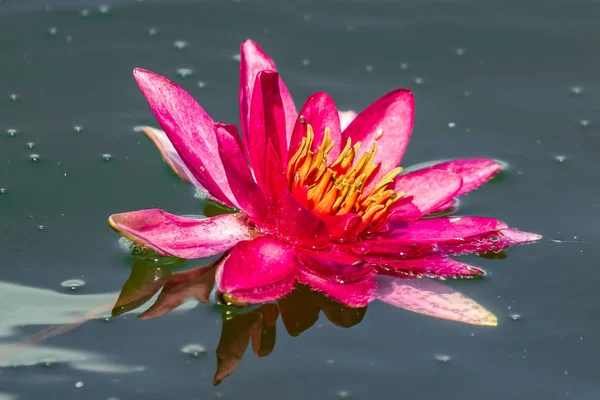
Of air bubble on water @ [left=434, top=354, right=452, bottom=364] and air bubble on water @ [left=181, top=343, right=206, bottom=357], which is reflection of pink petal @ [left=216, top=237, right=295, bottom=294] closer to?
air bubble on water @ [left=181, top=343, right=206, bottom=357]

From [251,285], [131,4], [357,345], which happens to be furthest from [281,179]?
[131,4]

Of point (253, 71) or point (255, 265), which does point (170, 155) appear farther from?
point (255, 265)

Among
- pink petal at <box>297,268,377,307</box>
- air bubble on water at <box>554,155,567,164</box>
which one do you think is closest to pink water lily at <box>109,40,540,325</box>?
pink petal at <box>297,268,377,307</box>

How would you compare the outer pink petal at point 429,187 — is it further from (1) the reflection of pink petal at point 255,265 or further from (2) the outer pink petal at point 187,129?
(2) the outer pink petal at point 187,129

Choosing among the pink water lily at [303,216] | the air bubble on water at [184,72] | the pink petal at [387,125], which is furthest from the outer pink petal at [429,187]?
the air bubble on water at [184,72]

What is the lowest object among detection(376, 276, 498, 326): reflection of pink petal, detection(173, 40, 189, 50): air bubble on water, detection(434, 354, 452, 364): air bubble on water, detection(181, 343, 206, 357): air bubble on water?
detection(434, 354, 452, 364): air bubble on water

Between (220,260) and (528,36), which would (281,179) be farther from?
(528,36)

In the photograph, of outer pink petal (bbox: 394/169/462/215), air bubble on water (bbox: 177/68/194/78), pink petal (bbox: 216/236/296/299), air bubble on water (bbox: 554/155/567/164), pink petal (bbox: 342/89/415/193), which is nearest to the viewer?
pink petal (bbox: 216/236/296/299)

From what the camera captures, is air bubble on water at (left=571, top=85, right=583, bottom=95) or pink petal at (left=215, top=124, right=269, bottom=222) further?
air bubble on water at (left=571, top=85, right=583, bottom=95)
